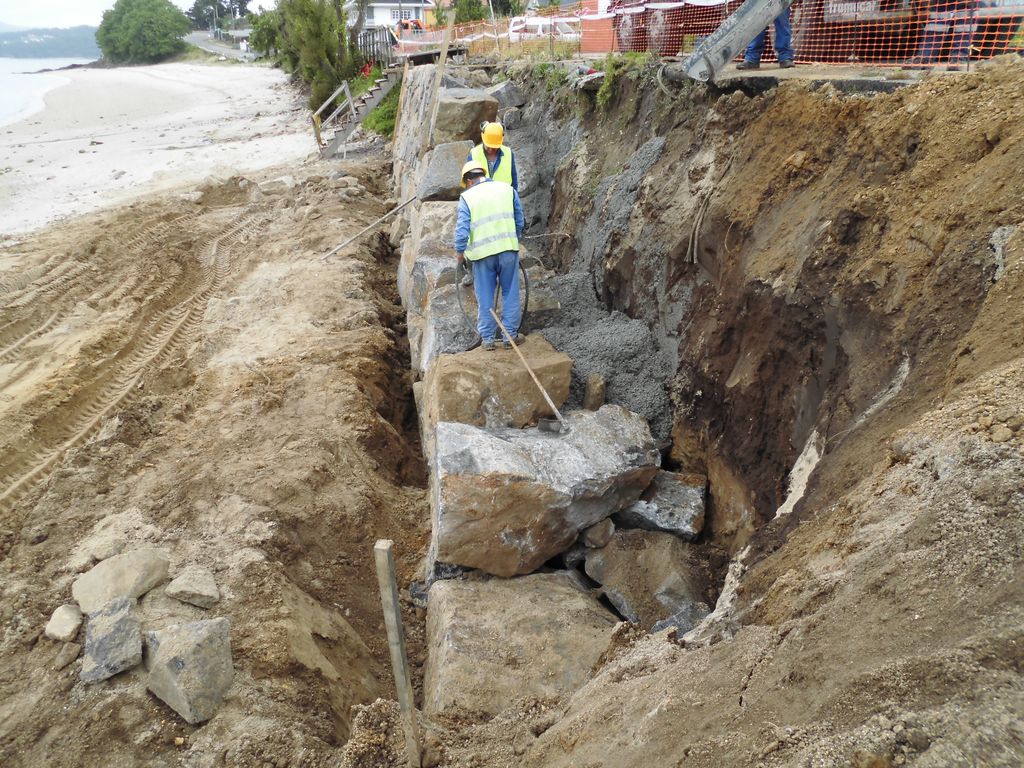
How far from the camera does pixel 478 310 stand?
6113 millimetres

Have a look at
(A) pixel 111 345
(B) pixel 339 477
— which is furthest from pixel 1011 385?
(A) pixel 111 345

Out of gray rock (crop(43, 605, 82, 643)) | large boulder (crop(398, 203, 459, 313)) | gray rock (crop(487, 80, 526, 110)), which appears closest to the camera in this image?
gray rock (crop(43, 605, 82, 643))

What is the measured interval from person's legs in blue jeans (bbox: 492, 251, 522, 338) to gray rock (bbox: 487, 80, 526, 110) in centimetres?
705

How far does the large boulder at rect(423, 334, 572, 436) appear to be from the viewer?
494cm

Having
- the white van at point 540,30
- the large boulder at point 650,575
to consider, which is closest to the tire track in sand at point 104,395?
the large boulder at point 650,575

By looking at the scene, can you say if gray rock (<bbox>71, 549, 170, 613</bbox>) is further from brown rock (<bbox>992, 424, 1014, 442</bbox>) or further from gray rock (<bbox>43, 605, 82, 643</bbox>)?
A: brown rock (<bbox>992, 424, 1014, 442</bbox>)

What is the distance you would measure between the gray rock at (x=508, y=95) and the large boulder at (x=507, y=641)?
386 inches

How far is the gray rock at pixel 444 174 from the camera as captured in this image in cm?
815

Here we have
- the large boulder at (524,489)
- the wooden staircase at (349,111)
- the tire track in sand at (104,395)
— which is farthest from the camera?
the wooden staircase at (349,111)

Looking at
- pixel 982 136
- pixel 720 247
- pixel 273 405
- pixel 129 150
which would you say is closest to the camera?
pixel 982 136

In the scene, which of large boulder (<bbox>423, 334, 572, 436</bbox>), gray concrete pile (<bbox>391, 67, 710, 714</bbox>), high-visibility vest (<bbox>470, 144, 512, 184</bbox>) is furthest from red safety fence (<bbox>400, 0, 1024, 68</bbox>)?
large boulder (<bbox>423, 334, 572, 436</bbox>)

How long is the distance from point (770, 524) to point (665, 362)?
2.12m

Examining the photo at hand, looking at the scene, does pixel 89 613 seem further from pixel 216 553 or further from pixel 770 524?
pixel 770 524

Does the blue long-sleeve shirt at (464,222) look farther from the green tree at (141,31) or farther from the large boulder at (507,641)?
the green tree at (141,31)
